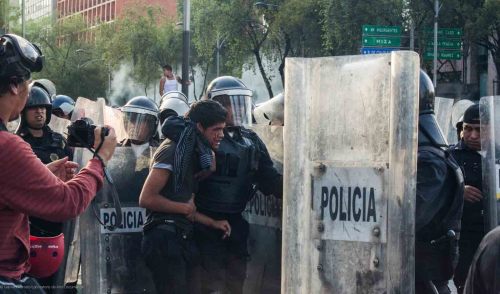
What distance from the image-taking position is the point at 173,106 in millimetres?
8156

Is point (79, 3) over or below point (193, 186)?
over

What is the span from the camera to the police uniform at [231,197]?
5922 millimetres

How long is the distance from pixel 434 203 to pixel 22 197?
7.75ft

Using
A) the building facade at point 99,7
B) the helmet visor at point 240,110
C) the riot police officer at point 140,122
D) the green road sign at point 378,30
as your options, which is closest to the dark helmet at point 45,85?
the riot police officer at point 140,122

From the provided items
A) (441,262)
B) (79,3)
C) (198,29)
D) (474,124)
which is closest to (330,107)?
(441,262)

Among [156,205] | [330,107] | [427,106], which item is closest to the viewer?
[330,107]

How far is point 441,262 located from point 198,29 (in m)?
48.3

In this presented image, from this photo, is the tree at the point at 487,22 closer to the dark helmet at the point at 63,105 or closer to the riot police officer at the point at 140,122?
the dark helmet at the point at 63,105

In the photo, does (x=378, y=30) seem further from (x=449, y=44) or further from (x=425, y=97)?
(x=425, y=97)

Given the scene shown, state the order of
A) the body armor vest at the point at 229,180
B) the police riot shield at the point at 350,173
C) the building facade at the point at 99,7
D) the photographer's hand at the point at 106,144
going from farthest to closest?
the building facade at the point at 99,7 < the body armor vest at the point at 229,180 < the police riot shield at the point at 350,173 < the photographer's hand at the point at 106,144

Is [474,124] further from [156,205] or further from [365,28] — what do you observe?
[365,28]

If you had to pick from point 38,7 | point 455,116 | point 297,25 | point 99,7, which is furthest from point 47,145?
point 38,7

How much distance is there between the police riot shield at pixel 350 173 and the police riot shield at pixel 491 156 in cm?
121

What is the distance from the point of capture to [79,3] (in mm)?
135250
